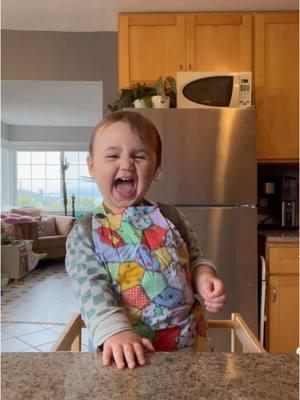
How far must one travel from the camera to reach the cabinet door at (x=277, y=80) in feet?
8.04

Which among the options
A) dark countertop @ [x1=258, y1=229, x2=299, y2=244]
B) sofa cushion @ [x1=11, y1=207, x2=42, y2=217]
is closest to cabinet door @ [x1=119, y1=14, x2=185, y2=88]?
dark countertop @ [x1=258, y1=229, x2=299, y2=244]

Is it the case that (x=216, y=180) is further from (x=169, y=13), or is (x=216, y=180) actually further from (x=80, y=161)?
(x=80, y=161)

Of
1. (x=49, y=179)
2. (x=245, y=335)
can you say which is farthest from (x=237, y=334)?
(x=49, y=179)

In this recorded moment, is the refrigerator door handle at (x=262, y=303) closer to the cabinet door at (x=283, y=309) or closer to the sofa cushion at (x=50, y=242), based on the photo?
the cabinet door at (x=283, y=309)

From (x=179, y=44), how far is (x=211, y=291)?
2.09 m

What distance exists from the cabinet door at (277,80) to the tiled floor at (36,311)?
1.59 meters

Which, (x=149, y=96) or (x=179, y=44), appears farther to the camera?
(x=179, y=44)

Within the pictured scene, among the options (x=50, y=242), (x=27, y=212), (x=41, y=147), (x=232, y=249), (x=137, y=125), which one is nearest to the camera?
(x=137, y=125)

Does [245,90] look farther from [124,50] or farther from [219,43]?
[124,50]

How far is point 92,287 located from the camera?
1.95 ft

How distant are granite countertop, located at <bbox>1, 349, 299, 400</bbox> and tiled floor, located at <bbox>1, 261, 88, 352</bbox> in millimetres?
1683

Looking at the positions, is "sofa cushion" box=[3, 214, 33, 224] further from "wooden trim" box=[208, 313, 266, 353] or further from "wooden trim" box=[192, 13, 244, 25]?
"wooden trim" box=[208, 313, 266, 353]

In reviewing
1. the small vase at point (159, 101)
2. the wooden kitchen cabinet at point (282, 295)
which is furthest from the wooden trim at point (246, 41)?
the wooden kitchen cabinet at point (282, 295)

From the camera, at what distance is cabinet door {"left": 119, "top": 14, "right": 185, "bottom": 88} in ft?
8.04
